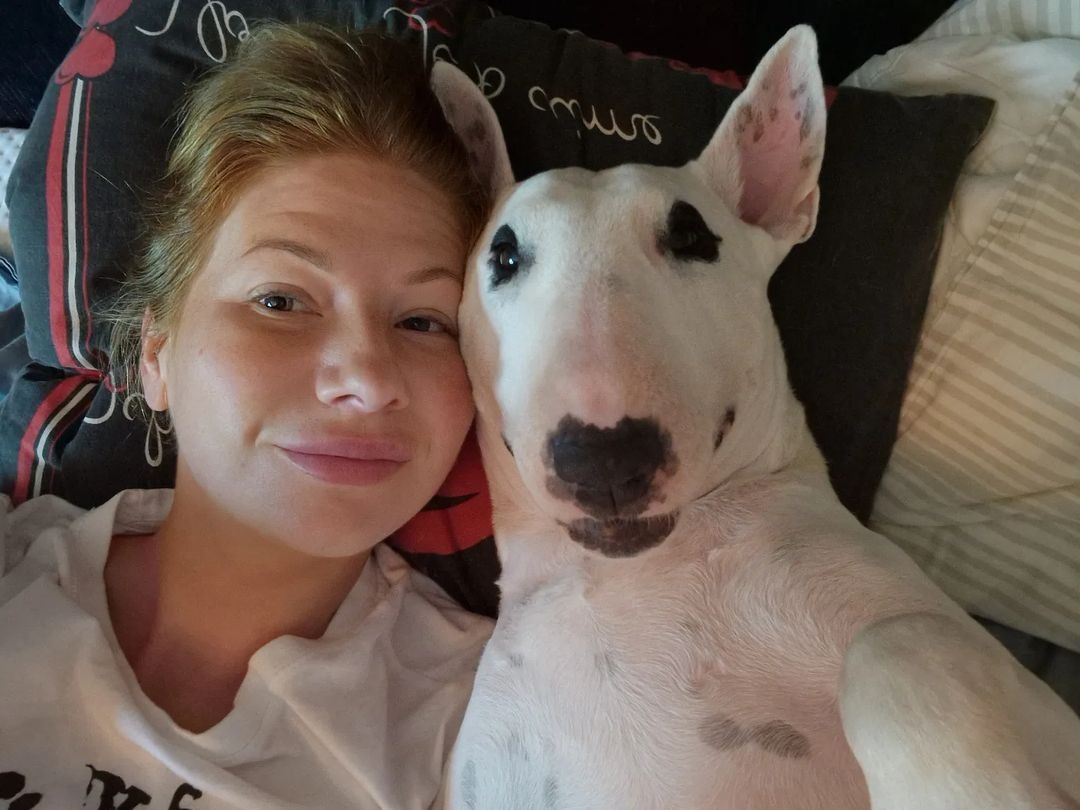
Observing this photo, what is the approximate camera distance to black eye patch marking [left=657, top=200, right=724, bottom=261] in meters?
Result: 1.09

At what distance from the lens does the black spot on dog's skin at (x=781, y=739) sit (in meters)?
1.01

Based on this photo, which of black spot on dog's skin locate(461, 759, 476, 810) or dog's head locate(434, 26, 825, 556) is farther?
black spot on dog's skin locate(461, 759, 476, 810)

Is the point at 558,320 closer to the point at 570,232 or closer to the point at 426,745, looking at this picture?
the point at 570,232

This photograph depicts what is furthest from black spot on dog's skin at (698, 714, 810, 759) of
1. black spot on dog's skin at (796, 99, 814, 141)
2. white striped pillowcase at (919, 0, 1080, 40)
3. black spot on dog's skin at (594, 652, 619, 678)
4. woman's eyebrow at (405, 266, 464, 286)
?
white striped pillowcase at (919, 0, 1080, 40)

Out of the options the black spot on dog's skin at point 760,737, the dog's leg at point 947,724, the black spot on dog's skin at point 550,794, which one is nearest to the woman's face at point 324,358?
the black spot on dog's skin at point 550,794

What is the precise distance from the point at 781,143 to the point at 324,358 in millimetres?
764

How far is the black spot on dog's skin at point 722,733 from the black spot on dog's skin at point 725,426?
337 millimetres

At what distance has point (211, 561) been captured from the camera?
1.28m

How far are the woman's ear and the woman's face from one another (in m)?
0.10

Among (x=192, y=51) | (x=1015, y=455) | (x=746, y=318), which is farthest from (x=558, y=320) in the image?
(x=192, y=51)

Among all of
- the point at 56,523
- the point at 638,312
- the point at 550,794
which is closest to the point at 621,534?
the point at 638,312

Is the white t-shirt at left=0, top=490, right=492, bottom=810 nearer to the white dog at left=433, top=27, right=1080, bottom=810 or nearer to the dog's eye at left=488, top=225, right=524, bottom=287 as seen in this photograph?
the white dog at left=433, top=27, right=1080, bottom=810

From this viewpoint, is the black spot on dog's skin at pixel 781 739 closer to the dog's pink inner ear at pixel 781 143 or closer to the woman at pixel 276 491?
the woman at pixel 276 491

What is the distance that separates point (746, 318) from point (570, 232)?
0.86 ft
